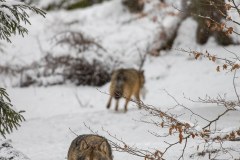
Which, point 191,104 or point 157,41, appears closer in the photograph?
point 191,104

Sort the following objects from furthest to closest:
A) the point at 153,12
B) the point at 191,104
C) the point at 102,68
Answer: the point at 153,12
the point at 102,68
the point at 191,104

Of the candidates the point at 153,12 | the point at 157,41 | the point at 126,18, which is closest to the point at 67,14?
the point at 126,18

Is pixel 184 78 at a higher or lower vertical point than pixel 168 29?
lower

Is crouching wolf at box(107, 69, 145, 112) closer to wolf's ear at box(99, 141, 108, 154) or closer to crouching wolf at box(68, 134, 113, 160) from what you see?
crouching wolf at box(68, 134, 113, 160)

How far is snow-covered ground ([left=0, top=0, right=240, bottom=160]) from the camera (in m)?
10.7

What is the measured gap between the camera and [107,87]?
54.3 ft

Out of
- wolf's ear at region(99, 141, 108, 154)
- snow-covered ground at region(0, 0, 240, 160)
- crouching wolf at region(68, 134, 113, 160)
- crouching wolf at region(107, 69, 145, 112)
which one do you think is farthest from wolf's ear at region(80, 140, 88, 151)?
crouching wolf at region(107, 69, 145, 112)

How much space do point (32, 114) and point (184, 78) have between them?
5212mm

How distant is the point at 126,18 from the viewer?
23812 mm

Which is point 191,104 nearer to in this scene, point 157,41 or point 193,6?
point 193,6

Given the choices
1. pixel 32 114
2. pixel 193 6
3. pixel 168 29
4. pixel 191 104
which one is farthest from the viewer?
pixel 168 29

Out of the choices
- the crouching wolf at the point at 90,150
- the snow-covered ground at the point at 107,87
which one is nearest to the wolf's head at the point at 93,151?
the crouching wolf at the point at 90,150

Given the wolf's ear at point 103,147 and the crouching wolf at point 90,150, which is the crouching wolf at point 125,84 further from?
the wolf's ear at point 103,147

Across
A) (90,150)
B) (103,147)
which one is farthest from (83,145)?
(103,147)
